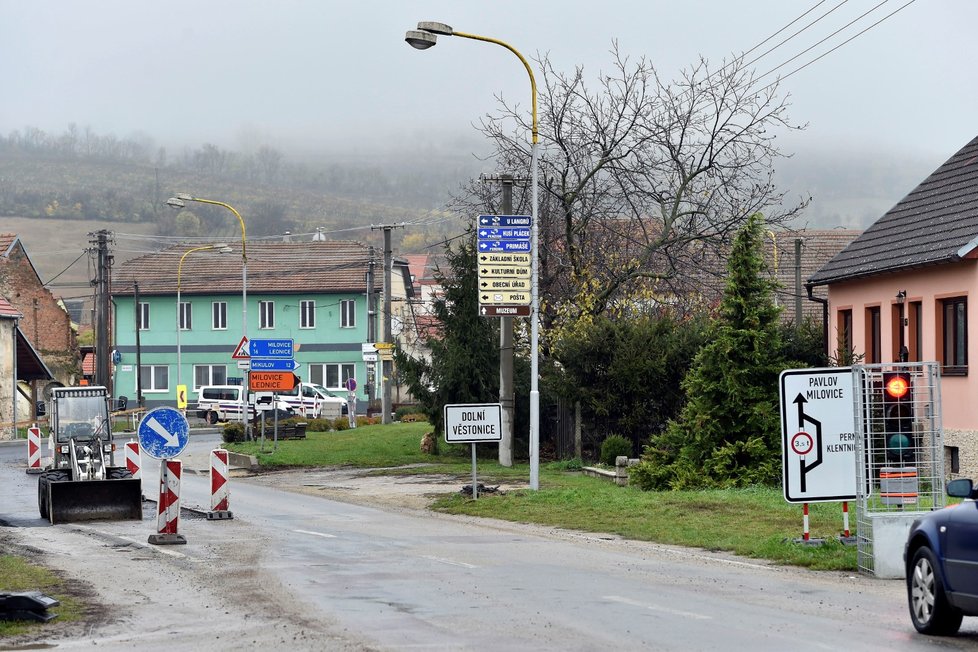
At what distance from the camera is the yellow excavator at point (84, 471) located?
24.0m

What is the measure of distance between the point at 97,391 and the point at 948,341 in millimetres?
17929

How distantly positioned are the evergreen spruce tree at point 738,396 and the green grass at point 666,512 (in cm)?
82

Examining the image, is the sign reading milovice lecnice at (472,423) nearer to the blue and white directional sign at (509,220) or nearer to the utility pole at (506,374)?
the blue and white directional sign at (509,220)

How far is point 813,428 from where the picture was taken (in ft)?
54.6

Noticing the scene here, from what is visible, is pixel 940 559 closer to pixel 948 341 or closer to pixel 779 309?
pixel 779 309

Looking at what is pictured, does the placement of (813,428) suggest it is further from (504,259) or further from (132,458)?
(132,458)

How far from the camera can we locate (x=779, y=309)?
88.4ft

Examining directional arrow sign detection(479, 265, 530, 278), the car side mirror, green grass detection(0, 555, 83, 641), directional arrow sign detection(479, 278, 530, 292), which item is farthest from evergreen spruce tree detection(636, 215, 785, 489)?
the car side mirror

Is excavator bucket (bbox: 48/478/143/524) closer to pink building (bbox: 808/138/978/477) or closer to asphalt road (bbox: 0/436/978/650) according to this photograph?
asphalt road (bbox: 0/436/978/650)

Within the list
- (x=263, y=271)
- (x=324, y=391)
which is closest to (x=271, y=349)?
(x=324, y=391)

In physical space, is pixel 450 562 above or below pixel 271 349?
below

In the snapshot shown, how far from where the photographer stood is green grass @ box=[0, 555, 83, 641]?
1141 cm

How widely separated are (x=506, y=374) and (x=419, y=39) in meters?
11.1

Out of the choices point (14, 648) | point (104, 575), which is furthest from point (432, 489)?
point (14, 648)
